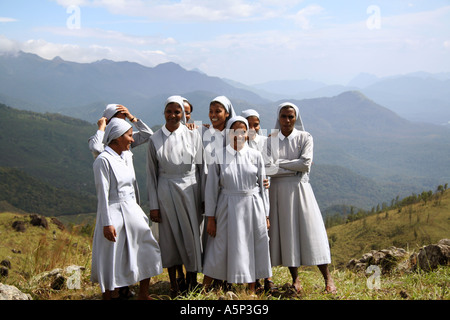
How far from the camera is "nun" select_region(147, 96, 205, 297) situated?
531cm

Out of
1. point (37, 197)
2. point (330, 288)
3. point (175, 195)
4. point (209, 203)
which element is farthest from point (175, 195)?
point (37, 197)

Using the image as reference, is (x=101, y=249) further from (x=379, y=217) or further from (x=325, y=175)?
(x=325, y=175)

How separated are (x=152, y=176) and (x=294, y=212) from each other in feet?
6.13

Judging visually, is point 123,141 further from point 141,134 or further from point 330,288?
point 330,288

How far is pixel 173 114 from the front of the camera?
5.23 metres

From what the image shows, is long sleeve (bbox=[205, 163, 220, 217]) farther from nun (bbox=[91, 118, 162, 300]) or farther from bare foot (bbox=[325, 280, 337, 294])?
bare foot (bbox=[325, 280, 337, 294])

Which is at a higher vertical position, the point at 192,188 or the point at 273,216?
the point at 192,188

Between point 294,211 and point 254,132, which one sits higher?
point 254,132

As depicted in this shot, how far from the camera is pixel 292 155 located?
216 inches

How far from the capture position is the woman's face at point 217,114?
17.1 feet

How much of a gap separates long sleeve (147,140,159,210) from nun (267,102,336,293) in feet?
4.79

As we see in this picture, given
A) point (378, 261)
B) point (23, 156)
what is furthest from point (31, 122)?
point (378, 261)

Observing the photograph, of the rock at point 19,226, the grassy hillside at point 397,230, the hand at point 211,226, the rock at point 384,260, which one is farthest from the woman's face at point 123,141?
the grassy hillside at point 397,230

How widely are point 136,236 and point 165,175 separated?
94 centimetres
